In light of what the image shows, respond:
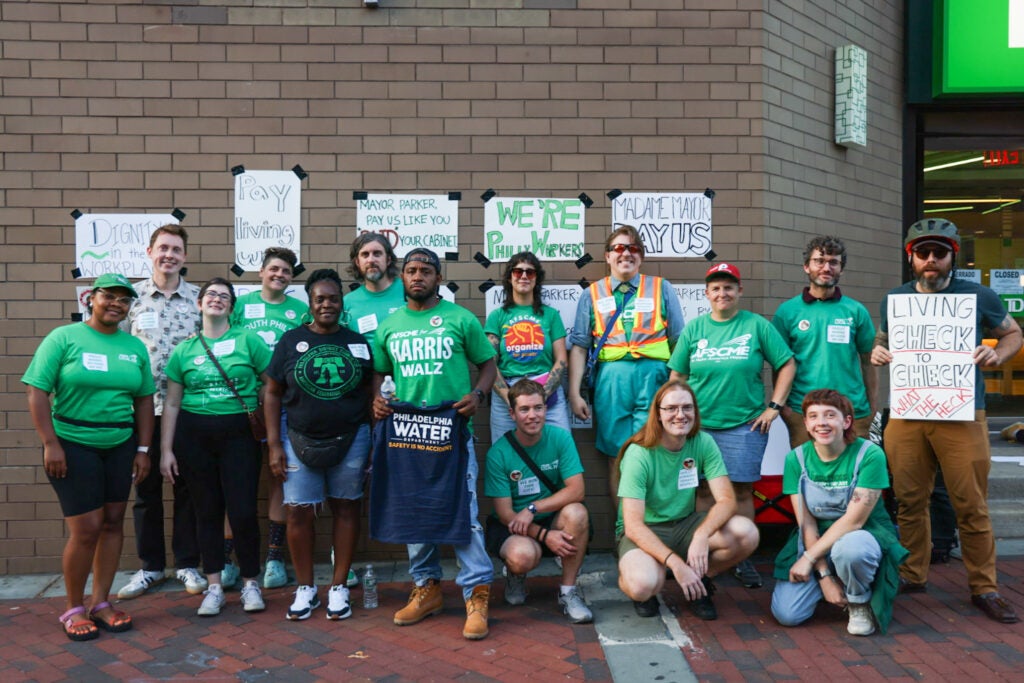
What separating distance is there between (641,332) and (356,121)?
2389mm

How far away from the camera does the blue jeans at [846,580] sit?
15.0ft

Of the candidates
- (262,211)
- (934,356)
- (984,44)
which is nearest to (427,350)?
(262,211)

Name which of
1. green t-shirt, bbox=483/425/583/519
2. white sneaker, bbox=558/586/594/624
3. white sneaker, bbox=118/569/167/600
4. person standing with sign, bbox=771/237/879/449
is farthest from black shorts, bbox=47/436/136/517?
person standing with sign, bbox=771/237/879/449

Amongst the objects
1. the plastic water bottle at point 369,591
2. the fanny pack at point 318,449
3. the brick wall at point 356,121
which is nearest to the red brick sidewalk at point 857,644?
the brick wall at point 356,121

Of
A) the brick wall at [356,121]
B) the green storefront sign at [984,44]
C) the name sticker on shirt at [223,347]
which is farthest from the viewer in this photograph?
the green storefront sign at [984,44]

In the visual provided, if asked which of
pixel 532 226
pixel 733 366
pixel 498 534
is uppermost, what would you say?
pixel 532 226

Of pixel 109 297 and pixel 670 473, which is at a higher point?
pixel 109 297

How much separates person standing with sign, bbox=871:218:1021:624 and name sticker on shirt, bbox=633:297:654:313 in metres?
1.32

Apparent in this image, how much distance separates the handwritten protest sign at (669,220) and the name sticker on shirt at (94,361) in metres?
3.31

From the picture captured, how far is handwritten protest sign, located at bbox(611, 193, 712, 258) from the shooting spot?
6.15 metres

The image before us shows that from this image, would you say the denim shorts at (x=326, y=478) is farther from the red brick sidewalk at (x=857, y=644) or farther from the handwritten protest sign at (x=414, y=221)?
the red brick sidewalk at (x=857, y=644)

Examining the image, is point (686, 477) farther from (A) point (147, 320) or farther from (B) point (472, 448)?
(A) point (147, 320)

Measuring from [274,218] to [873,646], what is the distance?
4.41 m

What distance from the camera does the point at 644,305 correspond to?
564cm
